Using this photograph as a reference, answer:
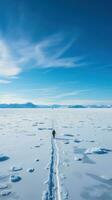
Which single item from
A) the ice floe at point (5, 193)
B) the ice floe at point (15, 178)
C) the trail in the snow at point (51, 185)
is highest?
the trail in the snow at point (51, 185)

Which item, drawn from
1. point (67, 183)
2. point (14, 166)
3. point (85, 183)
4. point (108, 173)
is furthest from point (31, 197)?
point (108, 173)

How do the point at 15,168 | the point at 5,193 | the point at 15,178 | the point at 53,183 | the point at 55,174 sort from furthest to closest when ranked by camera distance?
the point at 15,168 → the point at 55,174 → the point at 15,178 → the point at 53,183 → the point at 5,193

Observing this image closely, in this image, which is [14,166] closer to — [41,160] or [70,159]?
[41,160]

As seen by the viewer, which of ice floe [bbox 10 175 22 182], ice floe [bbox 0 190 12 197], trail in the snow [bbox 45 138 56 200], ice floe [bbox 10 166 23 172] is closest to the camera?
trail in the snow [bbox 45 138 56 200]

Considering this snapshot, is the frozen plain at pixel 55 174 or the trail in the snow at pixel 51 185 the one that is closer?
the trail in the snow at pixel 51 185

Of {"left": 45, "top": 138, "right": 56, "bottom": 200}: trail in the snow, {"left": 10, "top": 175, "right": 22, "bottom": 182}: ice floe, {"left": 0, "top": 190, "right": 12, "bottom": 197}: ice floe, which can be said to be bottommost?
{"left": 0, "top": 190, "right": 12, "bottom": 197}: ice floe

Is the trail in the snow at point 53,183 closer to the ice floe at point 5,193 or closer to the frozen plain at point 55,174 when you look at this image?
the frozen plain at point 55,174

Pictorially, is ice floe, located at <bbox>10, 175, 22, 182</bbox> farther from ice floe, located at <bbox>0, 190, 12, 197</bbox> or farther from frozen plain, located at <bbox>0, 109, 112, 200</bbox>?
ice floe, located at <bbox>0, 190, 12, 197</bbox>

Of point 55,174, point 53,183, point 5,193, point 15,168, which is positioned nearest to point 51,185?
point 53,183

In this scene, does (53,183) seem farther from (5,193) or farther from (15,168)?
(15,168)

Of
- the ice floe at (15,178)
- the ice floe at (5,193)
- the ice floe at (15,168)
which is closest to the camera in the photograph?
the ice floe at (5,193)

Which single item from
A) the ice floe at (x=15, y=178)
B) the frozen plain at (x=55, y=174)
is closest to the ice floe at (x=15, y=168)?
the frozen plain at (x=55, y=174)

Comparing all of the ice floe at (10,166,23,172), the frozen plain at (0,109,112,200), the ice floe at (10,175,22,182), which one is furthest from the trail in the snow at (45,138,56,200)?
the ice floe at (10,166,23,172)

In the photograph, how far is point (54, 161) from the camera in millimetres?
9930
